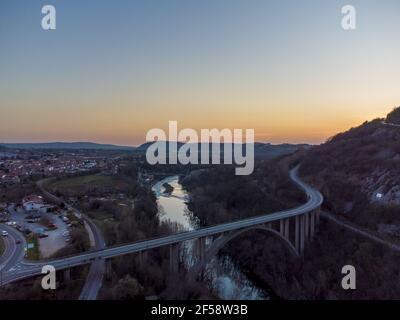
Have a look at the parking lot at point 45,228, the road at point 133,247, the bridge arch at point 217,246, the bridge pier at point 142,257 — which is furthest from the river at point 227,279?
the parking lot at point 45,228

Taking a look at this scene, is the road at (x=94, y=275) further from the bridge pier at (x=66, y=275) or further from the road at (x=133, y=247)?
the bridge pier at (x=66, y=275)

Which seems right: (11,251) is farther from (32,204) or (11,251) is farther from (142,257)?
(32,204)

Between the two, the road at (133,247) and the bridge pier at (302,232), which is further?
the bridge pier at (302,232)

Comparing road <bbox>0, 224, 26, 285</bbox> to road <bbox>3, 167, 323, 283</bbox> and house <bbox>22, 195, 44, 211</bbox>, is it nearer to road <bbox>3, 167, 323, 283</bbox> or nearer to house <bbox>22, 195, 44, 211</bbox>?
road <bbox>3, 167, 323, 283</bbox>

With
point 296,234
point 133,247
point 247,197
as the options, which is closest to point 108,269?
point 133,247

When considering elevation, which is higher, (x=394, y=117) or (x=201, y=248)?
(x=394, y=117)

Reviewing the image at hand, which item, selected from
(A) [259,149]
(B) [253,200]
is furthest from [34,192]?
(A) [259,149]
